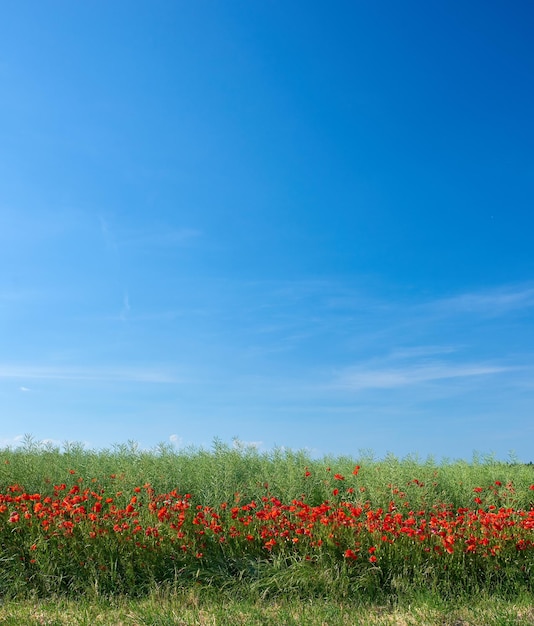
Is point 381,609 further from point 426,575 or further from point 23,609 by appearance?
point 23,609

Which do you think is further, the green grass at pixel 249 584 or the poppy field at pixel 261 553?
the poppy field at pixel 261 553

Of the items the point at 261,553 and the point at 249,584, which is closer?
the point at 249,584

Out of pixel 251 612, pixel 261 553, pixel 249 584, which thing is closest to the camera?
pixel 251 612

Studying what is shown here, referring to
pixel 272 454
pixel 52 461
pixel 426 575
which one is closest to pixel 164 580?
pixel 426 575

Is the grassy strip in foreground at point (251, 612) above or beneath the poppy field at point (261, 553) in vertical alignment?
beneath

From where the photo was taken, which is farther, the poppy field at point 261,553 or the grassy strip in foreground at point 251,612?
the poppy field at point 261,553

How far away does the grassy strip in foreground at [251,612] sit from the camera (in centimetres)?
579

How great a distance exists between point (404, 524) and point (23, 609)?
15.5 ft

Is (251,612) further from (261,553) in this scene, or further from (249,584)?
(261,553)

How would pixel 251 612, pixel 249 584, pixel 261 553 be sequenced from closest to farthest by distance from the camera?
pixel 251 612
pixel 249 584
pixel 261 553

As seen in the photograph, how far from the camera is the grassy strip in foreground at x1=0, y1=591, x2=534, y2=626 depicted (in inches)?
228

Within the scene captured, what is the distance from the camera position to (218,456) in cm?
1269

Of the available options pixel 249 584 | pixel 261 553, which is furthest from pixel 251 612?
pixel 261 553

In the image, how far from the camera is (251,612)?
19.8ft
